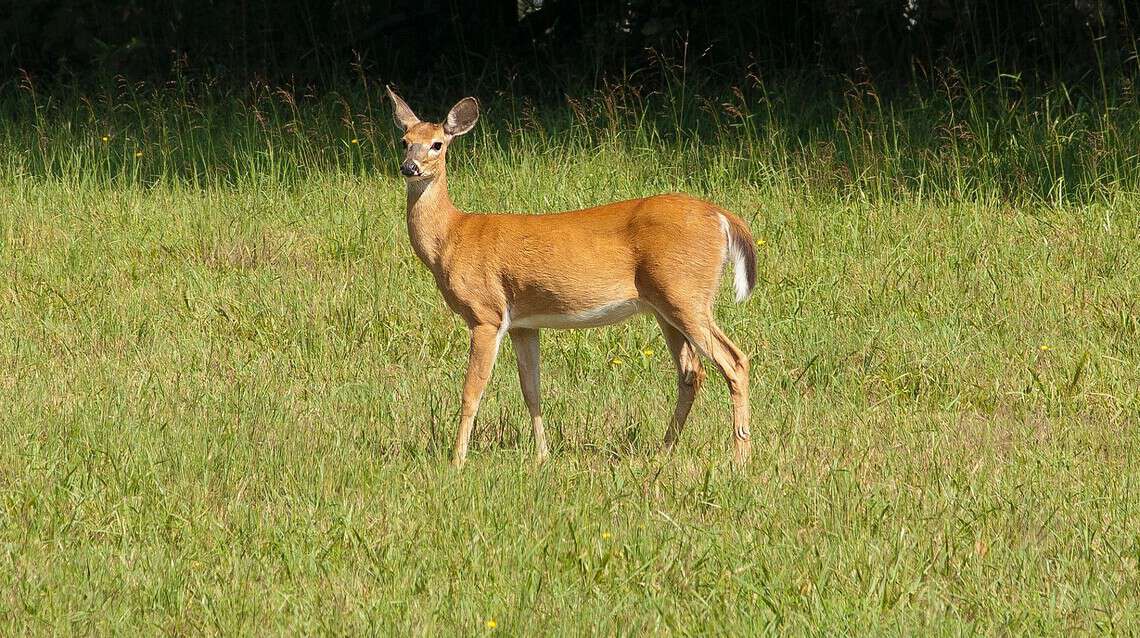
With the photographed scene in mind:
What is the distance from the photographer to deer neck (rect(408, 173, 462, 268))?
5.13m

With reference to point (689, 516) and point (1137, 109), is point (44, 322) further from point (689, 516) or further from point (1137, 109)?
point (1137, 109)

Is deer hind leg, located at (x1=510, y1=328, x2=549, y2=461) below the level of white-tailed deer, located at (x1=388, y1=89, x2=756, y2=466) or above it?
below

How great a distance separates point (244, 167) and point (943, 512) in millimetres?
6053

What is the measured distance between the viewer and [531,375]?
203 inches

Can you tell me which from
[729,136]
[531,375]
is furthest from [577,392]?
[729,136]

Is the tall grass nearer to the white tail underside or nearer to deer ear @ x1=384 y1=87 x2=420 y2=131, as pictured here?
the white tail underside

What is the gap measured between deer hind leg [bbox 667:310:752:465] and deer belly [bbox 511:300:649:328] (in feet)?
0.47

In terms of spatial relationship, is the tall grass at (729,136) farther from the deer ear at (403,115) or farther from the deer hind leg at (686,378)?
the deer ear at (403,115)

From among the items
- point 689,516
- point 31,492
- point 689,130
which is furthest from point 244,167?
point 689,516

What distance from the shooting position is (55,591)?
3.75 m

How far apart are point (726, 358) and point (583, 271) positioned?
1.84 ft

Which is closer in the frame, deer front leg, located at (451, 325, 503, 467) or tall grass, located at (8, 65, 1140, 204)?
deer front leg, located at (451, 325, 503, 467)

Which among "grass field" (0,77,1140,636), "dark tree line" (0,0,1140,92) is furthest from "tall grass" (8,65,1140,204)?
"dark tree line" (0,0,1140,92)

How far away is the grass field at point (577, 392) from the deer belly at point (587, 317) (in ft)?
1.38
